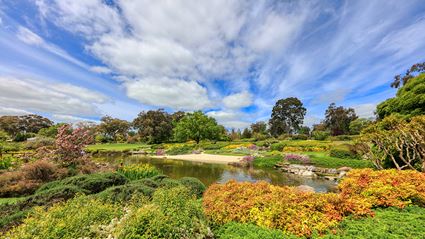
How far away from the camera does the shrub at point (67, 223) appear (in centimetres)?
266

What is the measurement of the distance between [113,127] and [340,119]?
6546 centimetres

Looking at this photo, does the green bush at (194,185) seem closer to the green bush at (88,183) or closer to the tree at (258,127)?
the green bush at (88,183)

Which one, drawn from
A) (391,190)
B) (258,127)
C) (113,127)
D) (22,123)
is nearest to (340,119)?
(258,127)

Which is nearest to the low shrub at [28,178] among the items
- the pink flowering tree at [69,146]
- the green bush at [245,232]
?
the pink flowering tree at [69,146]

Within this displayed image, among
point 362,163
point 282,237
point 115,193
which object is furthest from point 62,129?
point 362,163

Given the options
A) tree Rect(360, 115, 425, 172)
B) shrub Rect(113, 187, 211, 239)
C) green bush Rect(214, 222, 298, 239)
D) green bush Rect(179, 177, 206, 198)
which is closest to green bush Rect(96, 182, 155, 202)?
green bush Rect(179, 177, 206, 198)

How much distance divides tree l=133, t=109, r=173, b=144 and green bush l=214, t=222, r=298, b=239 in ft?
155

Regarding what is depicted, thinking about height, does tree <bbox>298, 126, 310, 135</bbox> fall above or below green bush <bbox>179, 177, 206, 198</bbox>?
above

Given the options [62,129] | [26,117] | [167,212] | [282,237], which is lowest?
[282,237]

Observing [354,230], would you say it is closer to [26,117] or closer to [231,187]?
[231,187]

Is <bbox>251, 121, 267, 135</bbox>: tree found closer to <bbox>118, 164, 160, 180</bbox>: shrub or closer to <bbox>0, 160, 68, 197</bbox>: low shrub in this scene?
<bbox>118, 164, 160, 180</bbox>: shrub

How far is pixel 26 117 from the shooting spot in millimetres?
58875

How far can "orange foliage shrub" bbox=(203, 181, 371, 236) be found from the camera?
393cm

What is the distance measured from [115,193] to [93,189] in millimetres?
1610
